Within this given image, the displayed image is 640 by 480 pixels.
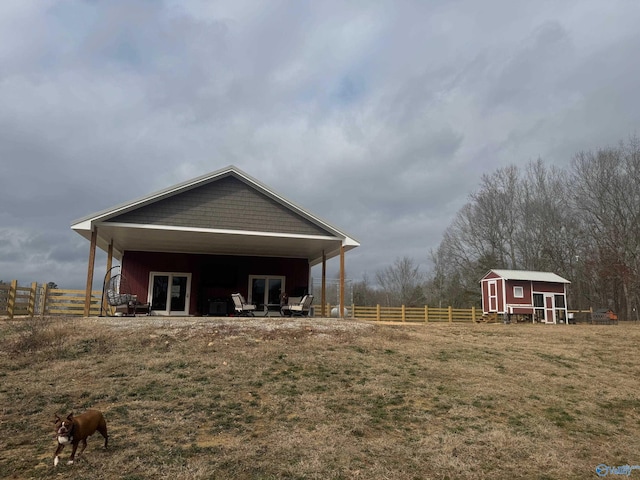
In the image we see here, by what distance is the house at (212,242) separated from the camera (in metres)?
14.2

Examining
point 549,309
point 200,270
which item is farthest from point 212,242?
point 549,309

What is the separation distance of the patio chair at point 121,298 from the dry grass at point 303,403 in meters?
1.82

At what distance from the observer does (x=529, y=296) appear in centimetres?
2717

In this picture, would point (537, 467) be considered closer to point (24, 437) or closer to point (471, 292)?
point (24, 437)

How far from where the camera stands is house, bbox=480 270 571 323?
1057 inches

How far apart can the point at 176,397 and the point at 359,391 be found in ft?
9.59

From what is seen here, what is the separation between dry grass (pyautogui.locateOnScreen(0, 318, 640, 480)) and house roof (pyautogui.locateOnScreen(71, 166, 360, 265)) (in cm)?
357

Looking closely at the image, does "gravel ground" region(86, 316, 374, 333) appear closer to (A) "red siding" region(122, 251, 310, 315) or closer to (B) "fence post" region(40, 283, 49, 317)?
(A) "red siding" region(122, 251, 310, 315)

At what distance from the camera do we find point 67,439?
4012mm

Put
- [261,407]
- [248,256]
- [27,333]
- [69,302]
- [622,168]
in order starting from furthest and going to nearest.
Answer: [622,168] → [248,256] → [69,302] → [27,333] → [261,407]

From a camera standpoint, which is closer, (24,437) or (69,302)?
(24,437)

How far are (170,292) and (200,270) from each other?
157 cm

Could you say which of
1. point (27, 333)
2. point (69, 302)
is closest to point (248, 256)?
point (69, 302)

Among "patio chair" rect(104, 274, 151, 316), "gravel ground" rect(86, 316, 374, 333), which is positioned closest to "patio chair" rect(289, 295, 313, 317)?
"gravel ground" rect(86, 316, 374, 333)
